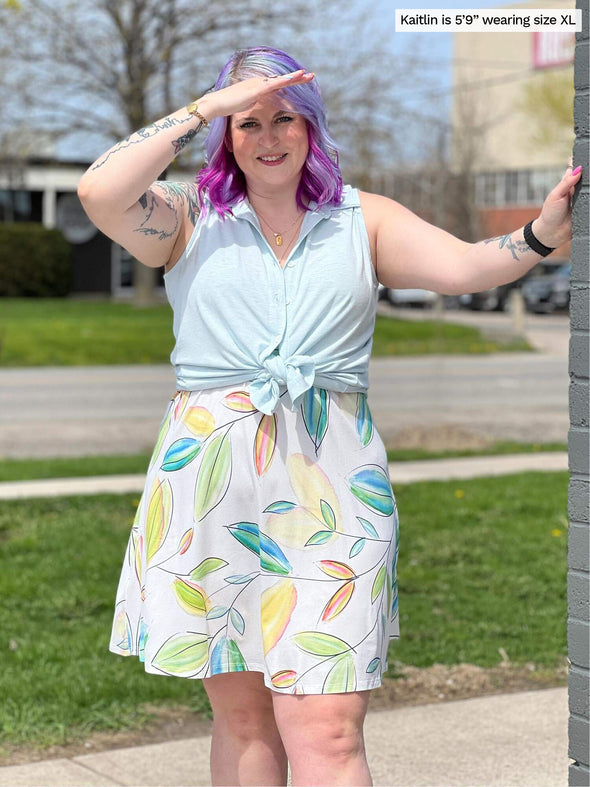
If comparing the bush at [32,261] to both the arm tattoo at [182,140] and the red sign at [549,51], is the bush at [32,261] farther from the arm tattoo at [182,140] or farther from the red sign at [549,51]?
the arm tattoo at [182,140]

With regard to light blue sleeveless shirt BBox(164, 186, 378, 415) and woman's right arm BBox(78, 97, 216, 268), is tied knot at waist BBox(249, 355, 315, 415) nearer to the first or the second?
light blue sleeveless shirt BBox(164, 186, 378, 415)

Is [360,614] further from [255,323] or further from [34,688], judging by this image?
[34,688]

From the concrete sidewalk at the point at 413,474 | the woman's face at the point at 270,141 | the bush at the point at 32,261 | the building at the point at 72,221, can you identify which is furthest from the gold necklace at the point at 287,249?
the building at the point at 72,221

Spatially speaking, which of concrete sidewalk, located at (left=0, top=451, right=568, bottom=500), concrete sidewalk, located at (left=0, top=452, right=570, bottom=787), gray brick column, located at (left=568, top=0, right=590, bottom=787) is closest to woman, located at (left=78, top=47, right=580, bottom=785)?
gray brick column, located at (left=568, top=0, right=590, bottom=787)

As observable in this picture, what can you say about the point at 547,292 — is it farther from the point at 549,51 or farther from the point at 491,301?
the point at 549,51

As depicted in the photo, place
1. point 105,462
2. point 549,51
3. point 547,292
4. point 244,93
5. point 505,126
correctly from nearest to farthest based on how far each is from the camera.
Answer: point 244,93
point 105,462
point 547,292
point 549,51
point 505,126

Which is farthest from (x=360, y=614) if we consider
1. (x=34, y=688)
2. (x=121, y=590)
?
(x=34, y=688)

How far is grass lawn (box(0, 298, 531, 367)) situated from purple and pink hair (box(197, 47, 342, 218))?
14967 mm

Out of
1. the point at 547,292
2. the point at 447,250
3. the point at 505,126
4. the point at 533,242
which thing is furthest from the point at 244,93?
the point at 505,126

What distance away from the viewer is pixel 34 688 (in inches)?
171

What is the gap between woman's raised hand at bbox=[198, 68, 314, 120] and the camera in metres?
2.54

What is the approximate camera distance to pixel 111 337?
21719 mm

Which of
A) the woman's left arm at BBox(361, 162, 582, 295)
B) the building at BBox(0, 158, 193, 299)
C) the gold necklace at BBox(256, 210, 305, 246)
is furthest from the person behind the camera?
the building at BBox(0, 158, 193, 299)

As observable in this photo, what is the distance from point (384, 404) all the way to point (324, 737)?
469 inches
